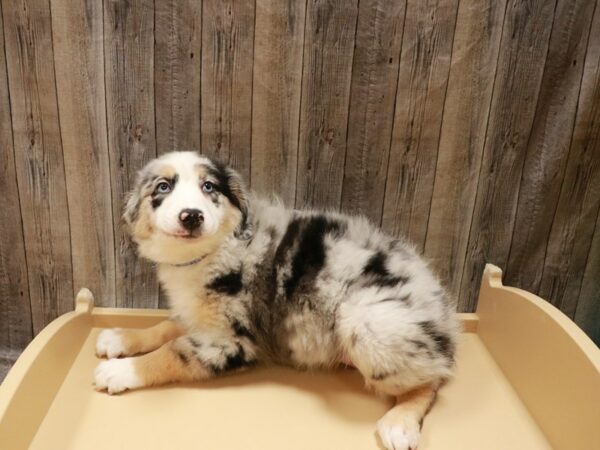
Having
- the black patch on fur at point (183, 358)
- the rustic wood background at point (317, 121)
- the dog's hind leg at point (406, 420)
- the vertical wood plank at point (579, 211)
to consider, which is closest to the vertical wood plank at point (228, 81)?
the rustic wood background at point (317, 121)

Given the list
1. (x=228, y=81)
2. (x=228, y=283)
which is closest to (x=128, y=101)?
(x=228, y=81)

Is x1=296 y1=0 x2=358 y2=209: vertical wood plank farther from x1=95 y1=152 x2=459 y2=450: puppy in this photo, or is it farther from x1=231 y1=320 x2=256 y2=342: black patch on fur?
x1=231 y1=320 x2=256 y2=342: black patch on fur

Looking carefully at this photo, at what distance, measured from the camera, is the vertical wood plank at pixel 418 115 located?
5.99 ft

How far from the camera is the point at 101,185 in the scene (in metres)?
2.00

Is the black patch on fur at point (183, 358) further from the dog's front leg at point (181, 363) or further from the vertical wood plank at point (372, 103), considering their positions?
the vertical wood plank at point (372, 103)

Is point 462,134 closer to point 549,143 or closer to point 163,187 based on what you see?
point 549,143

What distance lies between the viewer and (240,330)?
1.72 meters

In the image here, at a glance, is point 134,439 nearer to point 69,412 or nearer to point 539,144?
point 69,412

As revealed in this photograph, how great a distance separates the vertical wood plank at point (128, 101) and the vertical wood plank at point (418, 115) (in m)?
0.91

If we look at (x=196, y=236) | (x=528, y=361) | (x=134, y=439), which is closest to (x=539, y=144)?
(x=528, y=361)

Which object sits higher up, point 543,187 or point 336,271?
point 543,187

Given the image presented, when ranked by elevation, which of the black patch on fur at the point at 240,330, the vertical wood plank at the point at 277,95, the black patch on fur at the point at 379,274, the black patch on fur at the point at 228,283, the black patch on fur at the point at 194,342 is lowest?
the black patch on fur at the point at 194,342

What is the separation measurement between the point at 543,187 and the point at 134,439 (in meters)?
1.71

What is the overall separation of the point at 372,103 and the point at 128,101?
35.1 inches
